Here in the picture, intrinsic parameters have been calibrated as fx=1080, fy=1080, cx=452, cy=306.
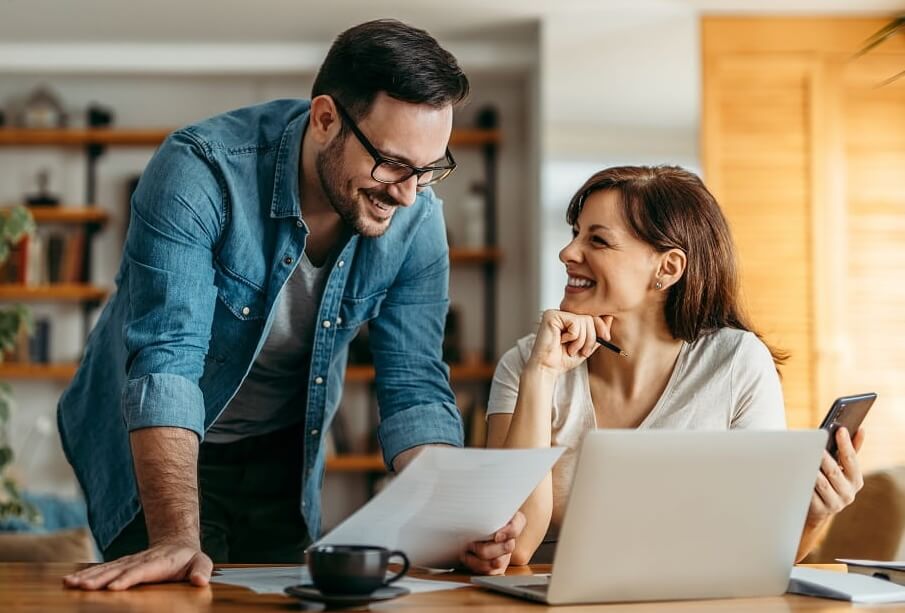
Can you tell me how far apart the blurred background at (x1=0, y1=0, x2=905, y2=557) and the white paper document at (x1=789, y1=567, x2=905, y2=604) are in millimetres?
3163

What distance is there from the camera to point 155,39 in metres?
4.91

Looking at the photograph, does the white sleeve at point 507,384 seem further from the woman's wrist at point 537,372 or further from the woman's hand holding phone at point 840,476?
the woman's hand holding phone at point 840,476

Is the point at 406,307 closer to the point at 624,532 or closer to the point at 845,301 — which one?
the point at 624,532

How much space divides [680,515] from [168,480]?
0.69m

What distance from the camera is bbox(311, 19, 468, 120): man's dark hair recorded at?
161 cm

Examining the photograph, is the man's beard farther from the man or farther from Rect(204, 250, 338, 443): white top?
Rect(204, 250, 338, 443): white top

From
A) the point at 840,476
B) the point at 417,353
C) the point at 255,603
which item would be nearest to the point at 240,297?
the point at 417,353

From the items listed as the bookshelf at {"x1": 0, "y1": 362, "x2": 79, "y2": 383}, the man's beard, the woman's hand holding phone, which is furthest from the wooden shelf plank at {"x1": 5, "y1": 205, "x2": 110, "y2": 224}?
the woman's hand holding phone

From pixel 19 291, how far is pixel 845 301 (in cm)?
362

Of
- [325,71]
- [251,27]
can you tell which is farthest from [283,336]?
[251,27]

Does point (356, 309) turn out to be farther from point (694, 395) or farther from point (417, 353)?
point (694, 395)

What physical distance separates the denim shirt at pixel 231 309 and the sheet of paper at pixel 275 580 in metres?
0.24

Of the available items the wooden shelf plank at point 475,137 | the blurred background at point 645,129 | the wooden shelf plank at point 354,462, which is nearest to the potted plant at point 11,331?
the blurred background at point 645,129

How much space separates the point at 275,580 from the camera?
4.21ft
